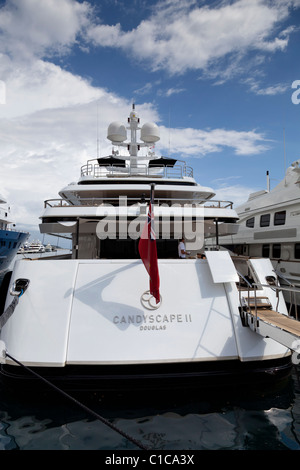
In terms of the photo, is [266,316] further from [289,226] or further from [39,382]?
[289,226]

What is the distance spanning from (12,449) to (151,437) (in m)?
1.85

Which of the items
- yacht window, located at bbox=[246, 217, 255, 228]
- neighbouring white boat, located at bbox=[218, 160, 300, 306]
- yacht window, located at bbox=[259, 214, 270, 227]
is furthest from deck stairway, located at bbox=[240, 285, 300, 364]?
yacht window, located at bbox=[246, 217, 255, 228]

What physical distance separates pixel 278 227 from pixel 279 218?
21.9 inches

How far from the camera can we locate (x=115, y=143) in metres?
14.6

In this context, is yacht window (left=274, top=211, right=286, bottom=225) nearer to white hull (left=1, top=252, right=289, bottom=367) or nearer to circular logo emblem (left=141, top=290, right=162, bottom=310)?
white hull (left=1, top=252, right=289, bottom=367)

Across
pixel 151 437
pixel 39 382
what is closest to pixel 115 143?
pixel 39 382

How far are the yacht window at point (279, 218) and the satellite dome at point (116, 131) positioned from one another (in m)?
8.93

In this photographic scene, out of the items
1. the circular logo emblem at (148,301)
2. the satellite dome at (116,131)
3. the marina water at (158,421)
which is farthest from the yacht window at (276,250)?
the circular logo emblem at (148,301)

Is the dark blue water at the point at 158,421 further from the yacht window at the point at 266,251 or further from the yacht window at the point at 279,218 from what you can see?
the yacht window at the point at 266,251

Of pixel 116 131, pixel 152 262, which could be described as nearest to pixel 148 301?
pixel 152 262

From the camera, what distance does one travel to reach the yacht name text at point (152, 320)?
5.24 metres

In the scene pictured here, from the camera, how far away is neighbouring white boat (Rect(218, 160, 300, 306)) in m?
14.2

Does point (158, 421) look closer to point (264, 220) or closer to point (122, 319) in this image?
point (122, 319)
